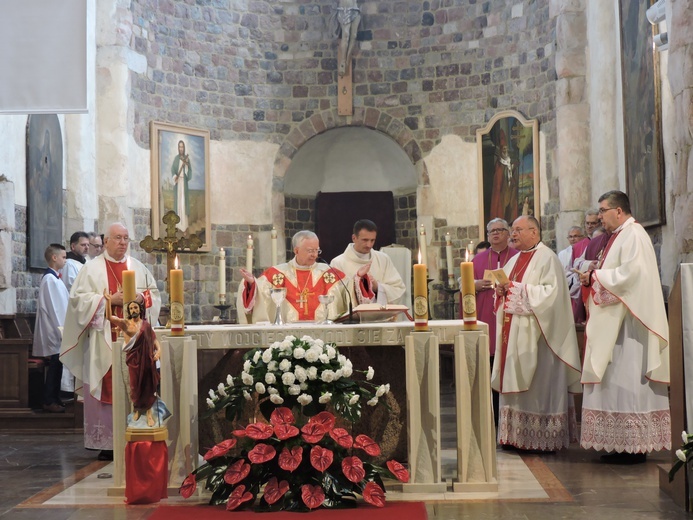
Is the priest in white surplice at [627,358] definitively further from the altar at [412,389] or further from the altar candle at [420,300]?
the altar candle at [420,300]

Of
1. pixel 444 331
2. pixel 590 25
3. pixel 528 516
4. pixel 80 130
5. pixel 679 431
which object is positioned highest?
pixel 590 25

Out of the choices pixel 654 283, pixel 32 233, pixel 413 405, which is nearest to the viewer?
pixel 413 405

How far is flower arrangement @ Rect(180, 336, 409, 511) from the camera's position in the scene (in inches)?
190

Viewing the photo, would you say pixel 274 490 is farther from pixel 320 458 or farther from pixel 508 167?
pixel 508 167

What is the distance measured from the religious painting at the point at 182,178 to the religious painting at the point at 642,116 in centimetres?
639

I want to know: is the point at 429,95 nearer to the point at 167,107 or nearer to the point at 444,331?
the point at 167,107

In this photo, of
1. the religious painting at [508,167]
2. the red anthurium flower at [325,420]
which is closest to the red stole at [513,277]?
the red anthurium flower at [325,420]

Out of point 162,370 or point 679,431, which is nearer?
point 679,431

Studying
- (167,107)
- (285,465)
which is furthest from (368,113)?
(285,465)

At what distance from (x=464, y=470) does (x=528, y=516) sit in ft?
2.20

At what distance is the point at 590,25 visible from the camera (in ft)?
39.0

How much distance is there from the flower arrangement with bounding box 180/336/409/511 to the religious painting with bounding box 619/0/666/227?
16.4 feet

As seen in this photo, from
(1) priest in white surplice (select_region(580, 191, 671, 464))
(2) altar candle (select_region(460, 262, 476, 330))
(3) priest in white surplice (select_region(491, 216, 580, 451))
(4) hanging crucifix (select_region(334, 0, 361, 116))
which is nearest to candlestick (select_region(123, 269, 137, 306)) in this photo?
(2) altar candle (select_region(460, 262, 476, 330))

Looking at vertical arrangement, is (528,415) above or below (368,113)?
below
